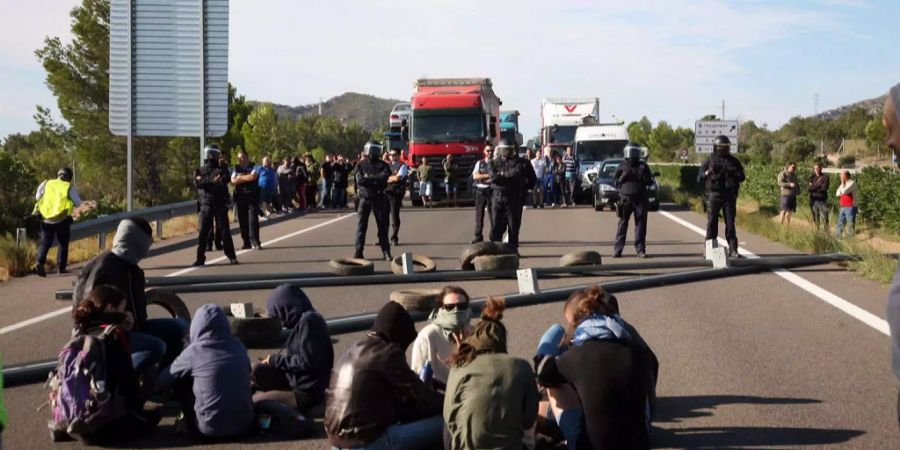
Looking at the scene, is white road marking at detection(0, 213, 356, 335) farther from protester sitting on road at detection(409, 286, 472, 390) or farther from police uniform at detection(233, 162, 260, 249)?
protester sitting on road at detection(409, 286, 472, 390)

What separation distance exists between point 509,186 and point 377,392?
12075 mm

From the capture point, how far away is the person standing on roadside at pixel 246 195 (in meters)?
20.4

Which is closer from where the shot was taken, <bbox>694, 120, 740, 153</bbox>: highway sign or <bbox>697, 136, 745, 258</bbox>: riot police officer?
<bbox>697, 136, 745, 258</bbox>: riot police officer

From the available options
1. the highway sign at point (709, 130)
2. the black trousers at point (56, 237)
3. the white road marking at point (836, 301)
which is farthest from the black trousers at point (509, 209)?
the highway sign at point (709, 130)

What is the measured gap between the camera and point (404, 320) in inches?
265

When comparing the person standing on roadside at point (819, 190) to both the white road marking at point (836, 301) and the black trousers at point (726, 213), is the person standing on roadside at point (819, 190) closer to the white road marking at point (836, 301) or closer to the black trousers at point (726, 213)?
the white road marking at point (836, 301)

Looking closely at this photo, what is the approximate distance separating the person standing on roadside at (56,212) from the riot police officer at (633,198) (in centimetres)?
840

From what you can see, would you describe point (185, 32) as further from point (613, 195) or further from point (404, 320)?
point (404, 320)

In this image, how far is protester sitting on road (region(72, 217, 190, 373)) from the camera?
8414 mm

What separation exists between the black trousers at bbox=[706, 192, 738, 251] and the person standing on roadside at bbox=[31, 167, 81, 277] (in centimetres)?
968

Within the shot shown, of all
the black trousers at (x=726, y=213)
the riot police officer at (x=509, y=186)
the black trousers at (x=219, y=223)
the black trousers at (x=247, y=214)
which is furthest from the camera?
the black trousers at (x=247, y=214)

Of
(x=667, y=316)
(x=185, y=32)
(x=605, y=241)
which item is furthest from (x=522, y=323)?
(x=185, y=32)

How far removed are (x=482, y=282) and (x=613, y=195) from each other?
18.1m

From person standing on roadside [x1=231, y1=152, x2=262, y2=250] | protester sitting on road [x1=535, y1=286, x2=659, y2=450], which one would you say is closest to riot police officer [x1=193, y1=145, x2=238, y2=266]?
person standing on roadside [x1=231, y1=152, x2=262, y2=250]
